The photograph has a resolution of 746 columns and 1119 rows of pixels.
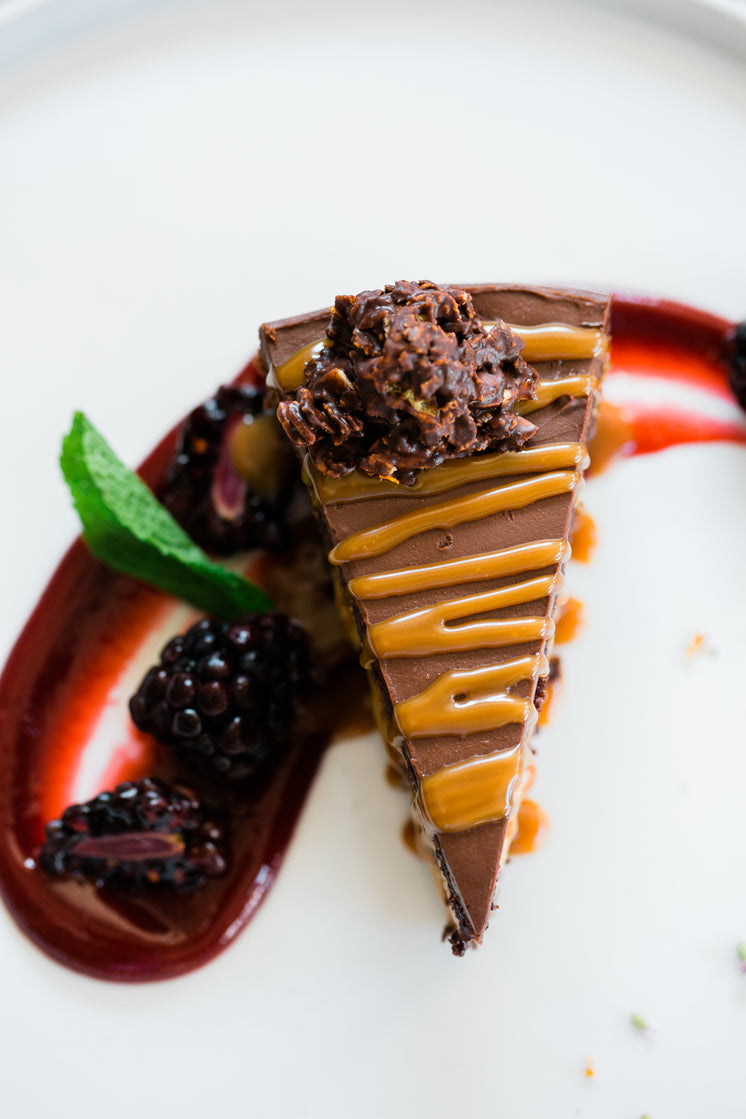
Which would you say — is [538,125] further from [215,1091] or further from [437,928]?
[215,1091]

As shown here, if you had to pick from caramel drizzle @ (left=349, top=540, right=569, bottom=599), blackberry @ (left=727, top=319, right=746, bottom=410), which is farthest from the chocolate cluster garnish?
blackberry @ (left=727, top=319, right=746, bottom=410)

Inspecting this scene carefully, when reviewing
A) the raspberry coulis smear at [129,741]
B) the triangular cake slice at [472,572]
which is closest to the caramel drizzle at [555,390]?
the triangular cake slice at [472,572]

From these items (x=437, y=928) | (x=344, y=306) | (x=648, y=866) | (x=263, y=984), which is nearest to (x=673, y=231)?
(x=344, y=306)

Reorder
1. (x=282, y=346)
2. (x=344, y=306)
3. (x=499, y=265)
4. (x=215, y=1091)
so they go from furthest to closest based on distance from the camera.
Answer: (x=499, y=265) < (x=215, y=1091) < (x=282, y=346) < (x=344, y=306)

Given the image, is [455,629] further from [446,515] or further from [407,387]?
[407,387]

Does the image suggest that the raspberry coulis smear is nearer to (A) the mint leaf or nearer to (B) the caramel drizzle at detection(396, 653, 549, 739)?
(A) the mint leaf

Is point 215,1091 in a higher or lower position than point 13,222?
lower
